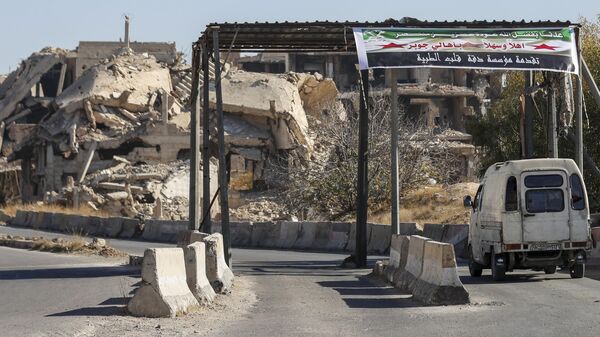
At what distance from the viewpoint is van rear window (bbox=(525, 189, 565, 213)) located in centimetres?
2189

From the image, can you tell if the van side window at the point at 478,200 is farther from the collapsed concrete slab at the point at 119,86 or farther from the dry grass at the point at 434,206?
the collapsed concrete slab at the point at 119,86

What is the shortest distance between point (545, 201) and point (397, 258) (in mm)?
3193

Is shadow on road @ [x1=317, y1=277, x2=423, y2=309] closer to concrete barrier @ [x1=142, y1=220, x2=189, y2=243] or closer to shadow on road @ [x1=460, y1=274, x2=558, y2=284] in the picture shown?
shadow on road @ [x1=460, y1=274, x2=558, y2=284]

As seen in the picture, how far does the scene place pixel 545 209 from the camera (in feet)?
71.9

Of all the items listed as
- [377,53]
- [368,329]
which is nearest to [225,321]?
[368,329]

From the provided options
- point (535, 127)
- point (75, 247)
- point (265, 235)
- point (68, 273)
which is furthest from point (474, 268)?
point (535, 127)

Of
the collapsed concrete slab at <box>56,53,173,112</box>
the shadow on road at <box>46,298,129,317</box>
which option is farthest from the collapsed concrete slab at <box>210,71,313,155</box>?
the shadow on road at <box>46,298,129,317</box>

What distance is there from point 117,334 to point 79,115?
58673mm

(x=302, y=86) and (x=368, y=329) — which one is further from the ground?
(x=302, y=86)

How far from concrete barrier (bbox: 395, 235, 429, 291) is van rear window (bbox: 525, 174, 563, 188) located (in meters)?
3.36

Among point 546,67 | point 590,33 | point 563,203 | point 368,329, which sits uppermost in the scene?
point 590,33

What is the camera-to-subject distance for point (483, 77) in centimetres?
9138

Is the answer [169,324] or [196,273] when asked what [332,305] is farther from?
[169,324]

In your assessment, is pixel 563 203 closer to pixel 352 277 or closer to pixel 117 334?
pixel 352 277
